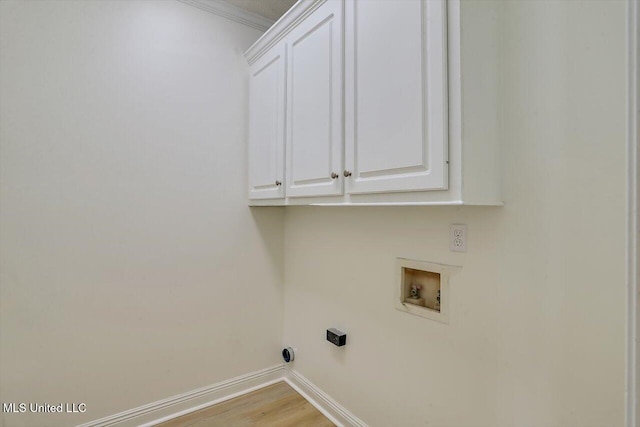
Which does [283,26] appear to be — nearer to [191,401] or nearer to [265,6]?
[265,6]

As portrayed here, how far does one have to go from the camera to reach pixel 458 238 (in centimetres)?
128

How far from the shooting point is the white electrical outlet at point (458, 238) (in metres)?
1.25

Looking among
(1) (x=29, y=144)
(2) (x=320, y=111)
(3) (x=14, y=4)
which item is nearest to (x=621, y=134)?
(2) (x=320, y=111)

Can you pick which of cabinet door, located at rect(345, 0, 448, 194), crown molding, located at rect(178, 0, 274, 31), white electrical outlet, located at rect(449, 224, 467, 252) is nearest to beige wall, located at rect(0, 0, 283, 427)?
crown molding, located at rect(178, 0, 274, 31)

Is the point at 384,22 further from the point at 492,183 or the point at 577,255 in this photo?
the point at 577,255

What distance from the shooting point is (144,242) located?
1.83 meters

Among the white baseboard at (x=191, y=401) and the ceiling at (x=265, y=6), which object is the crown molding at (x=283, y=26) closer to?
the ceiling at (x=265, y=6)

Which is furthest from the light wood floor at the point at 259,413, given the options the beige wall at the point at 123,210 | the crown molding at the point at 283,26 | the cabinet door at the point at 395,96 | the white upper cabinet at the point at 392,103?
the crown molding at the point at 283,26

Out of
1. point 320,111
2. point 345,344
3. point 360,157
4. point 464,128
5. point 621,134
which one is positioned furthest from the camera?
point 345,344

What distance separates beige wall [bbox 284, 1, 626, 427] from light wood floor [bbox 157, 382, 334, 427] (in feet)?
2.01

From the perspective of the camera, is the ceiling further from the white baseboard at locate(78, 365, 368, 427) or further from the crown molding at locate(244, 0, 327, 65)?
the white baseboard at locate(78, 365, 368, 427)

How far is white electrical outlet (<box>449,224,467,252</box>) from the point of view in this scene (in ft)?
4.12

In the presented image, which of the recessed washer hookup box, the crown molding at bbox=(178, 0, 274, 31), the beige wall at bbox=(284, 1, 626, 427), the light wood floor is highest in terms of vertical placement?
the crown molding at bbox=(178, 0, 274, 31)

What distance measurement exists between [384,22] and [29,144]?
1.69 m
